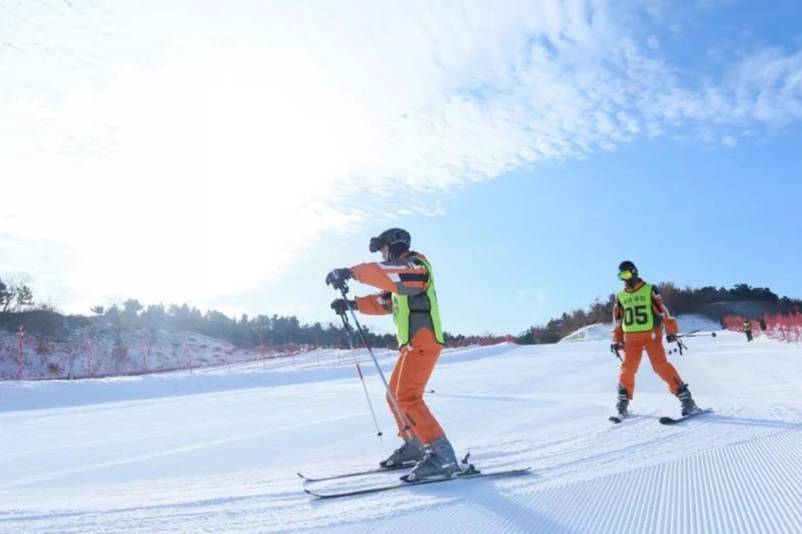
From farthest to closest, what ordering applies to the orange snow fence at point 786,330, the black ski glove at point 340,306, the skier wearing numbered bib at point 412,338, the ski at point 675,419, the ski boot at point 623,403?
the orange snow fence at point 786,330
the ski boot at point 623,403
the ski at point 675,419
the black ski glove at point 340,306
the skier wearing numbered bib at point 412,338

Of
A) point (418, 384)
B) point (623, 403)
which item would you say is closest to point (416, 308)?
point (418, 384)

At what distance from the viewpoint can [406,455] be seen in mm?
4770

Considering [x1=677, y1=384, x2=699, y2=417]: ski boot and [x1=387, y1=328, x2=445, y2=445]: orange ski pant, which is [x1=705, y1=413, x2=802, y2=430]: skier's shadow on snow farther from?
[x1=387, y1=328, x2=445, y2=445]: orange ski pant

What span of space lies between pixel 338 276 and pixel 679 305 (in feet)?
173

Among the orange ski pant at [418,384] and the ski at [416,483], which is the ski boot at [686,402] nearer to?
the ski at [416,483]

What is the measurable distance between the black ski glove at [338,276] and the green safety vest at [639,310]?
4190 millimetres

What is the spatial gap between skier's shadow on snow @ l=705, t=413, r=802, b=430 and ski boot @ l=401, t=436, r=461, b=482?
304 centimetres

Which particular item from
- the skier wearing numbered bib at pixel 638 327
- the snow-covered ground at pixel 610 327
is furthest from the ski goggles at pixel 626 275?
the snow-covered ground at pixel 610 327

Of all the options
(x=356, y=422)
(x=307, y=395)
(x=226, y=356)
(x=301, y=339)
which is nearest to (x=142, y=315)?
(x=226, y=356)

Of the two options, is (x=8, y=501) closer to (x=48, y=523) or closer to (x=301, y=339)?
(x=48, y=523)

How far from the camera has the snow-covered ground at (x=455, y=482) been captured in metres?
3.05

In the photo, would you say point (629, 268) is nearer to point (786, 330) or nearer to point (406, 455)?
point (406, 455)

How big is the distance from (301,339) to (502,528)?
55.7m

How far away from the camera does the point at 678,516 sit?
2865mm
